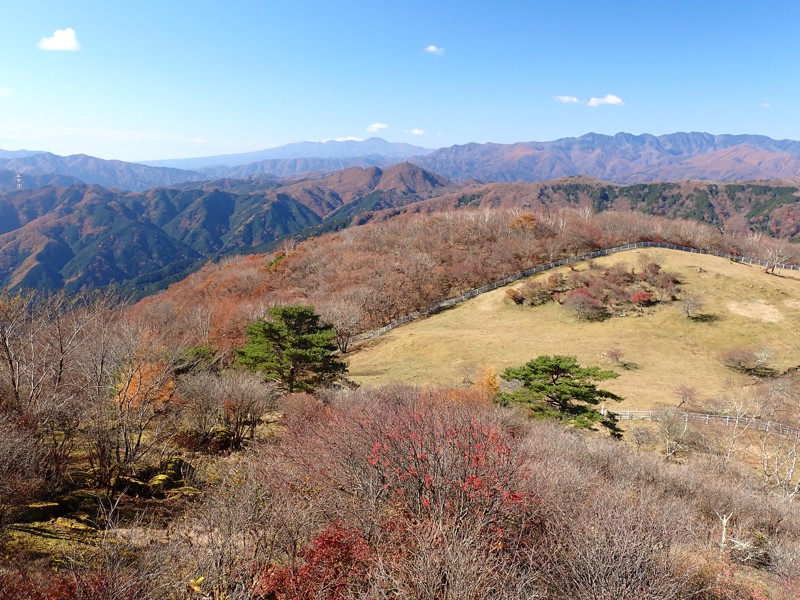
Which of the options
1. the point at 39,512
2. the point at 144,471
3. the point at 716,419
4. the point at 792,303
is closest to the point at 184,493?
the point at 144,471

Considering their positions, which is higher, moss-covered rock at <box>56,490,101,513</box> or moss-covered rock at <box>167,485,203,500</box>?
moss-covered rock at <box>56,490,101,513</box>

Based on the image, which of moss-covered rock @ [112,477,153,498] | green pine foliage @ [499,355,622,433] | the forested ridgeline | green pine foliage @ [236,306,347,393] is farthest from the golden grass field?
moss-covered rock @ [112,477,153,498]

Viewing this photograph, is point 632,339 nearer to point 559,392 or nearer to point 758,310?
point 758,310

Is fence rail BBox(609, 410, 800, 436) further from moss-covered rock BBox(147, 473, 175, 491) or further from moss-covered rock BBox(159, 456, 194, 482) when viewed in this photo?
moss-covered rock BBox(147, 473, 175, 491)

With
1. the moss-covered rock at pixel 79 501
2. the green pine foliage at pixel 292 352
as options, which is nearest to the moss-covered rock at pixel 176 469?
the moss-covered rock at pixel 79 501

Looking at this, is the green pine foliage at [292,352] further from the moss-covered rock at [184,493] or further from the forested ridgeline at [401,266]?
the forested ridgeline at [401,266]
